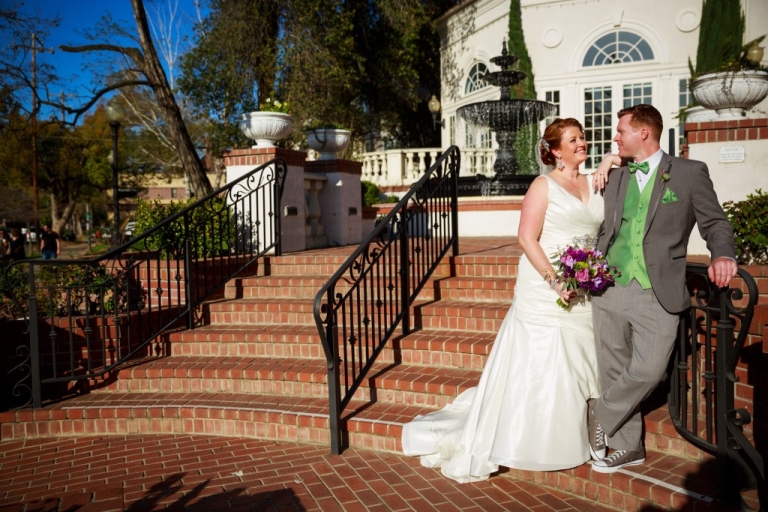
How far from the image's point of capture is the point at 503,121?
1278 cm

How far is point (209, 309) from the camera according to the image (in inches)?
250

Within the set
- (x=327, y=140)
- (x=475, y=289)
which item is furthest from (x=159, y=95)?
(x=475, y=289)

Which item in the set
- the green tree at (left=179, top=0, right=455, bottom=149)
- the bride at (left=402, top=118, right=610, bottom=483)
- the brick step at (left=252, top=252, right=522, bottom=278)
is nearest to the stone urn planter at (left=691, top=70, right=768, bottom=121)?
the brick step at (left=252, top=252, right=522, bottom=278)

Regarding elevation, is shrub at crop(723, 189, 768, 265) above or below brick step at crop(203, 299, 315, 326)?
above

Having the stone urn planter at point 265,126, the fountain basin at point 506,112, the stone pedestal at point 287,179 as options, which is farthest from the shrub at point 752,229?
→ the fountain basin at point 506,112

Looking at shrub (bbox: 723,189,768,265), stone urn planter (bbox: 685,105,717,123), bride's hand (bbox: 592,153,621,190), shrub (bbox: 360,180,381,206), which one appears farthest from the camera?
shrub (bbox: 360,180,381,206)

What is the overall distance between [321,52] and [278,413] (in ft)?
45.4

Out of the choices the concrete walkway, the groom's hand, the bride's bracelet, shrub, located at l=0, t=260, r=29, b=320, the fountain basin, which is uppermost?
the fountain basin

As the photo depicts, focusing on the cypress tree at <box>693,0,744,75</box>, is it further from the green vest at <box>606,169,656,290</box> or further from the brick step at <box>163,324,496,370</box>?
the green vest at <box>606,169,656,290</box>

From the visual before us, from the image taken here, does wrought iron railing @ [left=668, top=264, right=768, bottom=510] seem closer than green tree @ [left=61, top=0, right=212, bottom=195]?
Yes

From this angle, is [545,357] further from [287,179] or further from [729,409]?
[287,179]

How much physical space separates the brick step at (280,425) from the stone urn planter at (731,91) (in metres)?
4.39

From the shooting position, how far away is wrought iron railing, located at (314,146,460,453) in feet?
13.7

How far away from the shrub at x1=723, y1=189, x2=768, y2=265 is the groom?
1.81 meters
